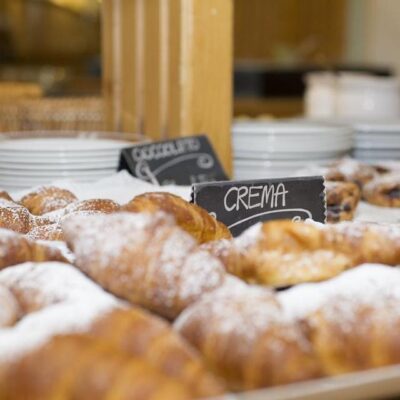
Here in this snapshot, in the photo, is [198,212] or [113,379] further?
[198,212]

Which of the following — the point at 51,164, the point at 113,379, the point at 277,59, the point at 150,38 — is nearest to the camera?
the point at 113,379

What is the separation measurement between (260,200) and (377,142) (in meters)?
1.11

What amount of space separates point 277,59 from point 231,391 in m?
7.81

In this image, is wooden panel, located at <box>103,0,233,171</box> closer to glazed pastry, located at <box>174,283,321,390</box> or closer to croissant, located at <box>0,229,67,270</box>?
croissant, located at <box>0,229,67,270</box>

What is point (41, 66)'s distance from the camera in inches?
334

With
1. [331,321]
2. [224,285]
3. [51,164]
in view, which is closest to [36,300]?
[224,285]

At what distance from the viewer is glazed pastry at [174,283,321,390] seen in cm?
73

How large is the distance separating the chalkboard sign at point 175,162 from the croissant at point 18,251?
2.38 feet

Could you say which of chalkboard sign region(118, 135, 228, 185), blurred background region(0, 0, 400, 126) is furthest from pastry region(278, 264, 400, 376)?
blurred background region(0, 0, 400, 126)

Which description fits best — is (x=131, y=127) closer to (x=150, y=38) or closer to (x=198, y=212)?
(x=150, y=38)

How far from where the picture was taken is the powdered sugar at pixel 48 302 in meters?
0.72

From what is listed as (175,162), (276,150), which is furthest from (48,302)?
(276,150)

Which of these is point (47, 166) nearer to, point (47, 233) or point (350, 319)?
point (47, 233)

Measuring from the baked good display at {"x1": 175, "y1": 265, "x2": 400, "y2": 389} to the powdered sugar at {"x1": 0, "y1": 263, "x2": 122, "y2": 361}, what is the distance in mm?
103
